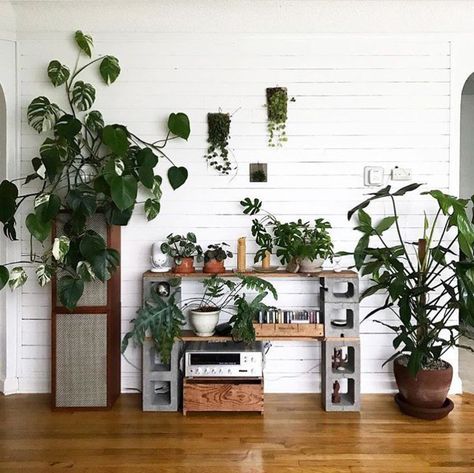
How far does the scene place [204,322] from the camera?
3096mm

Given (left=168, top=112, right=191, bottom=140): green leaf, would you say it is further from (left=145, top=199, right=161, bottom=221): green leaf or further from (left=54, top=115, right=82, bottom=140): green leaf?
(left=54, top=115, right=82, bottom=140): green leaf

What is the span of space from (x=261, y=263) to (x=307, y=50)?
4.91 ft

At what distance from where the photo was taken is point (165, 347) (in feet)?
9.88

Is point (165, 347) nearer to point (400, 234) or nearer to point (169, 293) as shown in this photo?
point (169, 293)

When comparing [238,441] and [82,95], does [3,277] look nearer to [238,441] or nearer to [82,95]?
[82,95]

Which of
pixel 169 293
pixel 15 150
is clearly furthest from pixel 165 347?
pixel 15 150

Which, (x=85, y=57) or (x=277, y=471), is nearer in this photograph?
(x=277, y=471)

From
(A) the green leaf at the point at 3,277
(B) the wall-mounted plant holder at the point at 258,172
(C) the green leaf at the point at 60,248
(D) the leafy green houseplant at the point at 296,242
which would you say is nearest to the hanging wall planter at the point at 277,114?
(B) the wall-mounted plant holder at the point at 258,172

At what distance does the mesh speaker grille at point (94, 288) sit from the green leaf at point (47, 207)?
0.75 feet

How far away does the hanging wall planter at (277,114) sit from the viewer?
3354 mm

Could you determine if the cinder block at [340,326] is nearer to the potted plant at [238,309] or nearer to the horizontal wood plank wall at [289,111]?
the potted plant at [238,309]

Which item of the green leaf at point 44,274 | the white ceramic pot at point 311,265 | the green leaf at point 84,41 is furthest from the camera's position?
the green leaf at point 84,41

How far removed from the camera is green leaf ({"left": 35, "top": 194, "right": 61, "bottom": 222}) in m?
2.84

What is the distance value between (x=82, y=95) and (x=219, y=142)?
0.95 m
